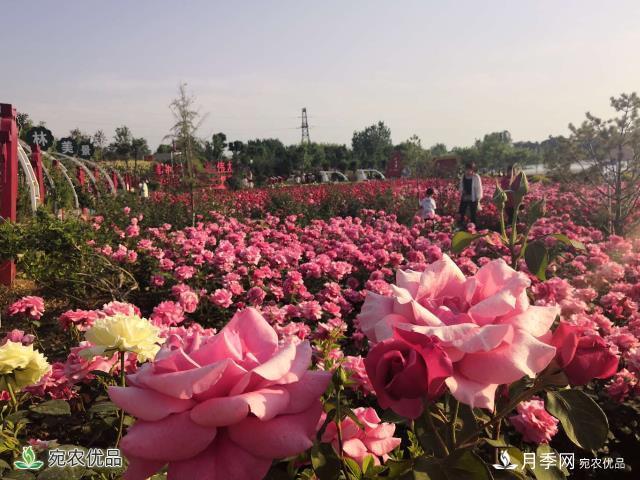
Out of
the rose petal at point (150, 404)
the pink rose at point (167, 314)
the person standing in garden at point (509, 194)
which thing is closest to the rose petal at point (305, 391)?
the rose petal at point (150, 404)

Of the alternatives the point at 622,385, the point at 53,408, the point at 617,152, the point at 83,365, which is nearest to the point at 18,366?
the point at 53,408

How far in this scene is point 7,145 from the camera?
260 inches

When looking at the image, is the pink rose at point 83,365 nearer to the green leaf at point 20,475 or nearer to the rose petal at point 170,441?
the green leaf at point 20,475

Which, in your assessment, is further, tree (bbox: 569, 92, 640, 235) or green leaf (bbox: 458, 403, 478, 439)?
tree (bbox: 569, 92, 640, 235)

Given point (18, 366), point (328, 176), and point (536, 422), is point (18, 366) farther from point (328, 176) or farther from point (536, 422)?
point (328, 176)

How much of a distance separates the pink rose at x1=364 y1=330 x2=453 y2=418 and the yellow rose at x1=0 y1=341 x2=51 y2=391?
40.4 inches

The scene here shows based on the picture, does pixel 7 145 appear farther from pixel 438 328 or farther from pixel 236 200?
pixel 438 328

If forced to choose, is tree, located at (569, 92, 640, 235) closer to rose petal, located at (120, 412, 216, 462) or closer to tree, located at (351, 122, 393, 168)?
rose petal, located at (120, 412, 216, 462)

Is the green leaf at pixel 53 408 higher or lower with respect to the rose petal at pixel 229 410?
lower

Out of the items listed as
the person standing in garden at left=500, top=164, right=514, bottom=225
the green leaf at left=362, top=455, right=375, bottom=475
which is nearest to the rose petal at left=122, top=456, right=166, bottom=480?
the green leaf at left=362, top=455, right=375, bottom=475

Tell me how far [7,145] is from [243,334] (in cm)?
735

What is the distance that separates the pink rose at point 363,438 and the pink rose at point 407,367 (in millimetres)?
289

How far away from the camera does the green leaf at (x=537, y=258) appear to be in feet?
3.75

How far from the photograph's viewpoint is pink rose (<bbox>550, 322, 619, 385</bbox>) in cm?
59
